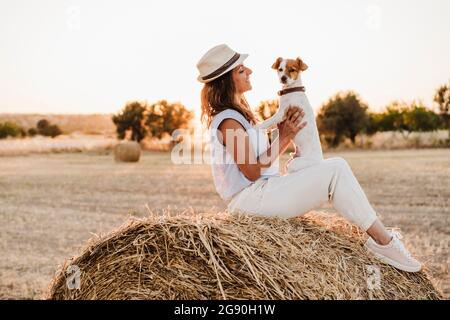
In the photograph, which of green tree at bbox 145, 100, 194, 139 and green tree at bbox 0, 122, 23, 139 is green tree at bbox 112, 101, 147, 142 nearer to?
green tree at bbox 145, 100, 194, 139

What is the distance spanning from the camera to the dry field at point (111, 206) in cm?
728

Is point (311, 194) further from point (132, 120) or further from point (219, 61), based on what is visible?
point (132, 120)

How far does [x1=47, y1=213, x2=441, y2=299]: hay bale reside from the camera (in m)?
3.27

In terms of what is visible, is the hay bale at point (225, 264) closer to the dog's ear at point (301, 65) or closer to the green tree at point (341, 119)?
the dog's ear at point (301, 65)

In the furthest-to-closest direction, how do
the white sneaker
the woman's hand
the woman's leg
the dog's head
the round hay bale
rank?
the round hay bale, the dog's head, the woman's hand, the white sneaker, the woman's leg

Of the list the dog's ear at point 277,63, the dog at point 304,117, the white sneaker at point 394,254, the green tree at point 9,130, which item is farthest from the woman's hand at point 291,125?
the green tree at point 9,130

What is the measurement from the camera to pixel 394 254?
12.7 feet

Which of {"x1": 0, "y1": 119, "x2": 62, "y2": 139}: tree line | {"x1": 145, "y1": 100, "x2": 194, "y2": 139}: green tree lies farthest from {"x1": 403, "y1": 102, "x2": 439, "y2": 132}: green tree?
{"x1": 0, "y1": 119, "x2": 62, "y2": 139}: tree line

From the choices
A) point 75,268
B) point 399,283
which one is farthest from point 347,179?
point 75,268

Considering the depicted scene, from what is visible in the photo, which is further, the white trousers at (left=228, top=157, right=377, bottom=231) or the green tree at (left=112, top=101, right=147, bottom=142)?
the green tree at (left=112, top=101, right=147, bottom=142)

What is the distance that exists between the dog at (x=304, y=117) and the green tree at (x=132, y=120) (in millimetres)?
49341

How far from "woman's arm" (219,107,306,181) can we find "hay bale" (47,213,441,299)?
0.31 m

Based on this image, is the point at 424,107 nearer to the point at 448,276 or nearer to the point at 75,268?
the point at 448,276

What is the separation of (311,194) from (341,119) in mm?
40969
